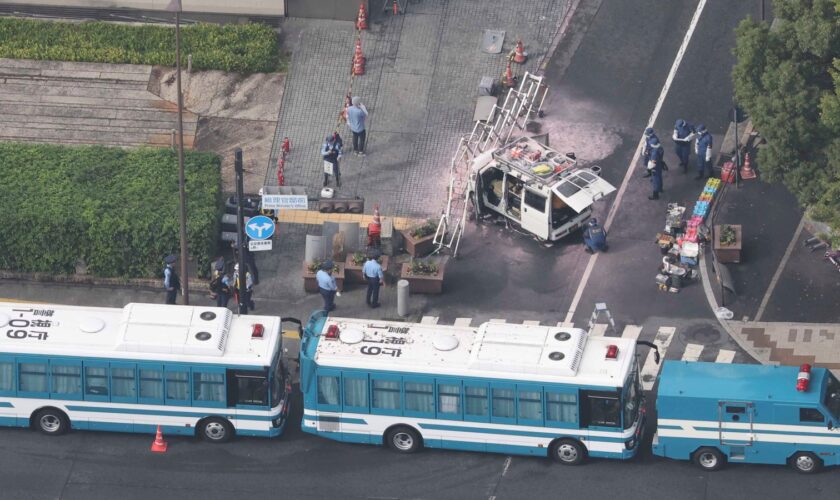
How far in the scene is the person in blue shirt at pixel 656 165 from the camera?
63719 mm

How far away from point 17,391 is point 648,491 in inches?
667

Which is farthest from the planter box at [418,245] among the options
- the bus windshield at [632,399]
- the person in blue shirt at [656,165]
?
the bus windshield at [632,399]

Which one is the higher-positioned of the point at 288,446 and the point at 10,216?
the point at 10,216

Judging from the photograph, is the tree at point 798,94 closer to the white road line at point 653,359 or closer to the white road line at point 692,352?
the white road line at point 692,352

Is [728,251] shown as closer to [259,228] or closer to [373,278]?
[373,278]

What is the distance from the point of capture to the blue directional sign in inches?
2287

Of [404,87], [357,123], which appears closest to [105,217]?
[357,123]

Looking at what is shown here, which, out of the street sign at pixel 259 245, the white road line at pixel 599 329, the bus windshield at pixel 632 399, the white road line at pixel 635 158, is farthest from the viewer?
the white road line at pixel 635 158

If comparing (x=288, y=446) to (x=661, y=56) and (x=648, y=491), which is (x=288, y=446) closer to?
(x=648, y=491)

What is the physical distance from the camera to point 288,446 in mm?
55125

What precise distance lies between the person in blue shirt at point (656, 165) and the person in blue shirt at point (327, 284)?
11.0 meters

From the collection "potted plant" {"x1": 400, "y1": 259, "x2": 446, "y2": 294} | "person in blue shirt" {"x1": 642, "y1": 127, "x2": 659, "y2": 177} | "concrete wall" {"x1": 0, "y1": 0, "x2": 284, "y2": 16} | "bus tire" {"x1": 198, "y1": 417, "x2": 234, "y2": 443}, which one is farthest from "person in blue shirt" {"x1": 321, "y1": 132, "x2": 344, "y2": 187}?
"bus tire" {"x1": 198, "y1": 417, "x2": 234, "y2": 443}

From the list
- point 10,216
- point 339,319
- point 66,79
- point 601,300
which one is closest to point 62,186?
point 10,216

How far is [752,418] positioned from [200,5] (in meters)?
27.9
